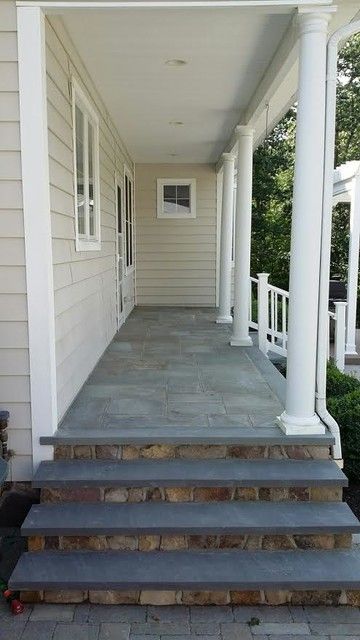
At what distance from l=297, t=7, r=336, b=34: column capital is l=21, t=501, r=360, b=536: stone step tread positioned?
2.58 metres

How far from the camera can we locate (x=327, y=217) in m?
3.24

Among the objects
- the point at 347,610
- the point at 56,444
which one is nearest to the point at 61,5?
the point at 56,444

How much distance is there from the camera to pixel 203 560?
8.60 ft

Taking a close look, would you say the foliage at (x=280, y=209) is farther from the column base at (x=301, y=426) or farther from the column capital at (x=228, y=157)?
the column base at (x=301, y=426)

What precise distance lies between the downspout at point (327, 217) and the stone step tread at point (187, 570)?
68 centimetres

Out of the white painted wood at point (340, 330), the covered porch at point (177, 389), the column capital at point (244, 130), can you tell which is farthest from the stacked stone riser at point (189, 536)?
the column capital at point (244, 130)

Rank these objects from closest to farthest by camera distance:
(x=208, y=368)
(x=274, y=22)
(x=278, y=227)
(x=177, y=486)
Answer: (x=177, y=486)
(x=274, y=22)
(x=208, y=368)
(x=278, y=227)

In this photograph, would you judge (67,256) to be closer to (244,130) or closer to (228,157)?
(244,130)

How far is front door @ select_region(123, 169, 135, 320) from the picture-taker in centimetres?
794

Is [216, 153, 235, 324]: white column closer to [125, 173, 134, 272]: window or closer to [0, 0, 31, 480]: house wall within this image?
[125, 173, 134, 272]: window

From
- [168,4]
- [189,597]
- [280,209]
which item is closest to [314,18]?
[168,4]

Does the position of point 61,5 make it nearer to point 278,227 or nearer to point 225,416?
point 225,416

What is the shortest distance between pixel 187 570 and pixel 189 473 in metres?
0.51

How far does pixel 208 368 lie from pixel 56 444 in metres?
2.08
